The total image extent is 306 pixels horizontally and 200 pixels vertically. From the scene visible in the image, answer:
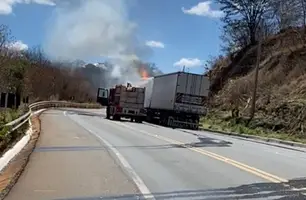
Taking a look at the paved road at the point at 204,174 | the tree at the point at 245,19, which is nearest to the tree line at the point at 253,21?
the tree at the point at 245,19

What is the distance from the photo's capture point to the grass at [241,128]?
29.5m

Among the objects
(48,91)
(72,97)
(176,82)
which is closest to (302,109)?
(176,82)

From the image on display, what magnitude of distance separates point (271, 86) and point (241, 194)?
35363 millimetres

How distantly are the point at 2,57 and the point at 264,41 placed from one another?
101 feet

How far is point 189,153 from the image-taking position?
50.4 feet

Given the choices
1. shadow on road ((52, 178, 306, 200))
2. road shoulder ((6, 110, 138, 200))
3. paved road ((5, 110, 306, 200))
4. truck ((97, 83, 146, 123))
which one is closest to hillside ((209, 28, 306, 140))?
truck ((97, 83, 146, 123))

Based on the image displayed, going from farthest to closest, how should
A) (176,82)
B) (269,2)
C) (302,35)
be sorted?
(269,2), (302,35), (176,82)

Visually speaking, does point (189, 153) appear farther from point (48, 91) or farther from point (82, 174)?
point (48, 91)

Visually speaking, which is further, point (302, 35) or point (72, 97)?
point (72, 97)

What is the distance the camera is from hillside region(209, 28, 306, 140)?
33.8 m

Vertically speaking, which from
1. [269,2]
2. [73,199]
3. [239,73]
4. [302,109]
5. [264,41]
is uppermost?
[269,2]

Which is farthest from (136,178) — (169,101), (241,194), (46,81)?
(46,81)

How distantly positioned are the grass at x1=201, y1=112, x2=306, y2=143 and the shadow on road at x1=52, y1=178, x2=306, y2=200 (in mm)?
18684

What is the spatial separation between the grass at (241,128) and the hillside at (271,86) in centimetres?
17
